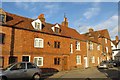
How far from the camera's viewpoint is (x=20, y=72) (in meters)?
15.1

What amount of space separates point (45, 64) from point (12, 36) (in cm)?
670

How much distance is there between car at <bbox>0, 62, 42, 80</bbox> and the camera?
46.9ft

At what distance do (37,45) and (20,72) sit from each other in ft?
33.7

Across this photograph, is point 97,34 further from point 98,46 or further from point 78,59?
point 78,59

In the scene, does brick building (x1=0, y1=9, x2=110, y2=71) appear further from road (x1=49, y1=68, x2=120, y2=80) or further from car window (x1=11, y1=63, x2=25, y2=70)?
car window (x1=11, y1=63, x2=25, y2=70)

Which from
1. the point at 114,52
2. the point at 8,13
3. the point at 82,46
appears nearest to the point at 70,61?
the point at 82,46

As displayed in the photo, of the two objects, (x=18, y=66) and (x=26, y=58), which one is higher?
(x=26, y=58)

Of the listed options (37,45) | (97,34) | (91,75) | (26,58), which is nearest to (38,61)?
(26,58)

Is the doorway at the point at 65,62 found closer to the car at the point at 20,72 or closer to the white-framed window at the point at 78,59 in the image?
the white-framed window at the point at 78,59

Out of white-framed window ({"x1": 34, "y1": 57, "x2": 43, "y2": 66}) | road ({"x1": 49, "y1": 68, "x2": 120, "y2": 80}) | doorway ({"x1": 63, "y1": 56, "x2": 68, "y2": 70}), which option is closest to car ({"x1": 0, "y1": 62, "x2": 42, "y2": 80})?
road ({"x1": 49, "y1": 68, "x2": 120, "y2": 80})

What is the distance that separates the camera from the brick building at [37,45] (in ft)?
70.2

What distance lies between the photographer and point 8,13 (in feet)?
82.3

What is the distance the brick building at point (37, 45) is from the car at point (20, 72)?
18.6ft

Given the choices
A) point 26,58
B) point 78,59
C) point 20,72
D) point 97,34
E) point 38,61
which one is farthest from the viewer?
point 97,34
